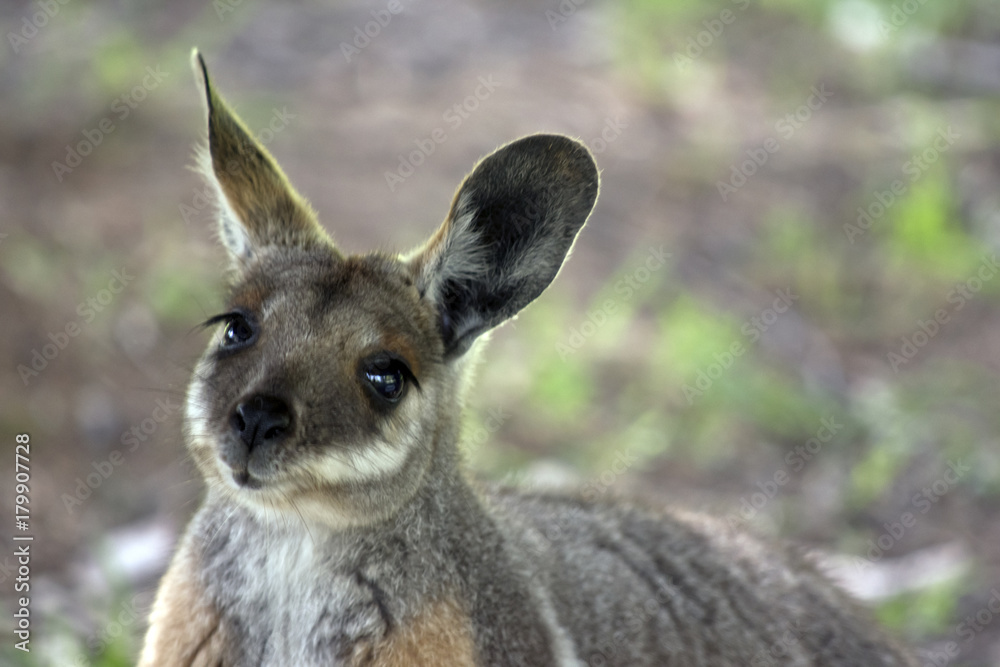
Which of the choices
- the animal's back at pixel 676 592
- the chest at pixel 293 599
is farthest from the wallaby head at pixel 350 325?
the animal's back at pixel 676 592

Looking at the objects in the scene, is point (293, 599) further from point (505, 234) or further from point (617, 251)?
point (617, 251)

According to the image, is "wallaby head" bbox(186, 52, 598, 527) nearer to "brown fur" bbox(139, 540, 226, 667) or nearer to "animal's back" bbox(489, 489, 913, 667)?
"brown fur" bbox(139, 540, 226, 667)

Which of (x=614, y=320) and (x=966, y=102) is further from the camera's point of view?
(x=966, y=102)

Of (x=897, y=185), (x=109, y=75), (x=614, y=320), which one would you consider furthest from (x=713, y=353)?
(x=109, y=75)

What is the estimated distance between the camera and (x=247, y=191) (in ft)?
11.3

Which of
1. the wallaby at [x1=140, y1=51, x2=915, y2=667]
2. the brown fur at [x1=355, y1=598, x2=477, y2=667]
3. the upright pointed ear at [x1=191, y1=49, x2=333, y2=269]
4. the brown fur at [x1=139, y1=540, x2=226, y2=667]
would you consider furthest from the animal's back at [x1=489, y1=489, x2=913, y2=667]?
the upright pointed ear at [x1=191, y1=49, x2=333, y2=269]

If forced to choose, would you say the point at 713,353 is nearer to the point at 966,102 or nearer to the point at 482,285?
the point at 482,285

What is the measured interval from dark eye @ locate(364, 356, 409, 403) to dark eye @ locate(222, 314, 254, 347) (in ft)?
1.23

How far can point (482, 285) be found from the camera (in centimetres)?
329

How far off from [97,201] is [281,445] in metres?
4.91

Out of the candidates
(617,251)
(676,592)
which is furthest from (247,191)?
(617,251)

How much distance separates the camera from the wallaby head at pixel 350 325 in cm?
282

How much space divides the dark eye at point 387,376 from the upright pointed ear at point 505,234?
0.99 ft

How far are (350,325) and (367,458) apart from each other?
15.1 inches
